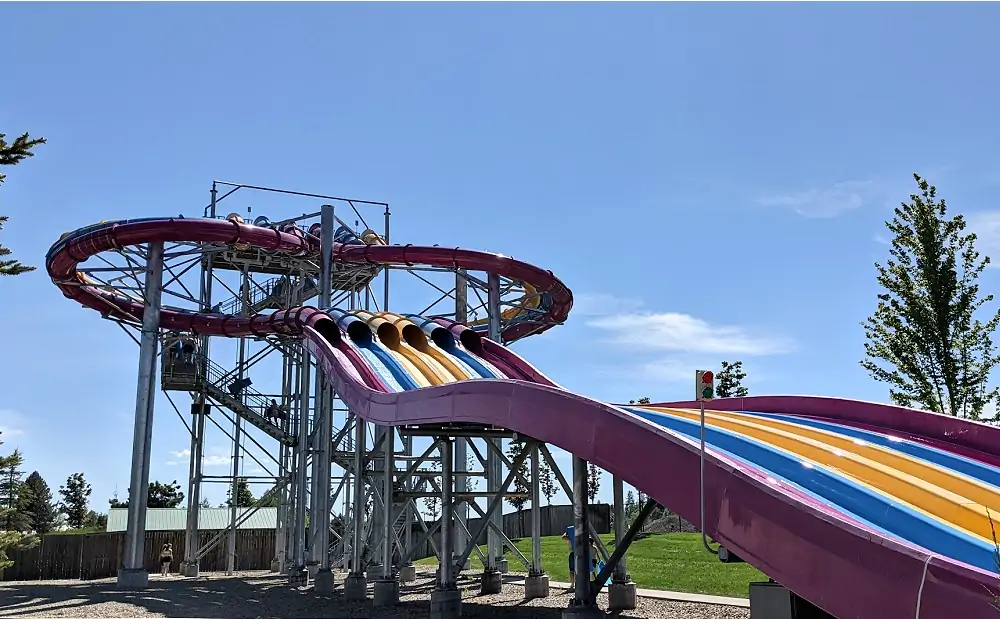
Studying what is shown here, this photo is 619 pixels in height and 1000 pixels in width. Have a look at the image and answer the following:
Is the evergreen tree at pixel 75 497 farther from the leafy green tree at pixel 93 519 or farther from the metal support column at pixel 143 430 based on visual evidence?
the metal support column at pixel 143 430

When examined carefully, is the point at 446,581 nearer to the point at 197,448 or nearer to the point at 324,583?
the point at 324,583

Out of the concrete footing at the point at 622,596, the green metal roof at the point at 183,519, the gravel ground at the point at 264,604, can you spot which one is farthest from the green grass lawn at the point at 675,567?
the green metal roof at the point at 183,519

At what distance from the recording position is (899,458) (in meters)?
11.8

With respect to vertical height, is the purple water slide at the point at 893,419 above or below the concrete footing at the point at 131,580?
above

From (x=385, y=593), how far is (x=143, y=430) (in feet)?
31.9

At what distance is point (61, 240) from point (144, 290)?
2.63 metres

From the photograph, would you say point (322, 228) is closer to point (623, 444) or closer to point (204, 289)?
point (204, 289)

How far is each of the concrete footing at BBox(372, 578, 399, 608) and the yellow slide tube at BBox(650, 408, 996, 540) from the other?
28.8ft

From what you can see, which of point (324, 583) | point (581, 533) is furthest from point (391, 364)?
point (581, 533)

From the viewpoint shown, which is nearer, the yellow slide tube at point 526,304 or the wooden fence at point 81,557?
the yellow slide tube at point 526,304

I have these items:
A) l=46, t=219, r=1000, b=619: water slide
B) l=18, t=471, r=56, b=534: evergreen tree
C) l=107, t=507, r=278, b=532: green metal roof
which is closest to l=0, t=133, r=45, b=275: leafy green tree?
l=46, t=219, r=1000, b=619: water slide

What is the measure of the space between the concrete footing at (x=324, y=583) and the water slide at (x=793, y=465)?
5845 millimetres

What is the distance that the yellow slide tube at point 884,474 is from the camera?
30.8ft

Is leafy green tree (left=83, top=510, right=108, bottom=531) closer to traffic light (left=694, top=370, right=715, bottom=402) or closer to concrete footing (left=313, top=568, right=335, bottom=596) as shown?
concrete footing (left=313, top=568, right=335, bottom=596)
